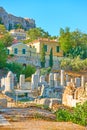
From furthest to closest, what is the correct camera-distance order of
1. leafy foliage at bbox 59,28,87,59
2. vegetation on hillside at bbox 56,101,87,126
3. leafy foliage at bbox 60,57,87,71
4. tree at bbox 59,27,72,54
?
leafy foliage at bbox 59,28,87,59
tree at bbox 59,27,72,54
leafy foliage at bbox 60,57,87,71
vegetation on hillside at bbox 56,101,87,126

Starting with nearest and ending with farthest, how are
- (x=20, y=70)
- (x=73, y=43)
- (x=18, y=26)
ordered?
(x=20, y=70) → (x=73, y=43) → (x=18, y=26)

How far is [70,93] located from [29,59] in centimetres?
5030

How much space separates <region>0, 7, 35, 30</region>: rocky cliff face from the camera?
131 metres

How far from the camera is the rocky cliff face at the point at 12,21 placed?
430ft

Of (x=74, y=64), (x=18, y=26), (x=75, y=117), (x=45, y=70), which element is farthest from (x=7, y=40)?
(x=75, y=117)

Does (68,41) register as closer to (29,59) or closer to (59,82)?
(29,59)

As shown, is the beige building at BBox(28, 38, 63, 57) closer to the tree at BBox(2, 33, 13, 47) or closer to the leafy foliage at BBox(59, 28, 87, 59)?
the leafy foliage at BBox(59, 28, 87, 59)

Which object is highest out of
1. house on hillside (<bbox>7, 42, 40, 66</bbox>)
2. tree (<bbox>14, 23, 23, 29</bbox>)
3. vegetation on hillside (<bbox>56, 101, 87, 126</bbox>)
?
tree (<bbox>14, 23, 23, 29</bbox>)

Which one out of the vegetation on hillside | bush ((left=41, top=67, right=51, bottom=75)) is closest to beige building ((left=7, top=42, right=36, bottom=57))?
bush ((left=41, top=67, right=51, bottom=75))

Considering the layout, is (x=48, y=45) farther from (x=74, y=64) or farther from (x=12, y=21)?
(x=12, y=21)

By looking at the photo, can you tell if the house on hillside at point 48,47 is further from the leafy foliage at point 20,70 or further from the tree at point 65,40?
the leafy foliage at point 20,70

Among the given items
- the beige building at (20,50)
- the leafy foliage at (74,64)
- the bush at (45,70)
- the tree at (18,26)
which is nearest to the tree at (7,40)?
the beige building at (20,50)

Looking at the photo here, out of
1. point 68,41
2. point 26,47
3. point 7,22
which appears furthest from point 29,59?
point 7,22

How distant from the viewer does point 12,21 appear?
136 meters
